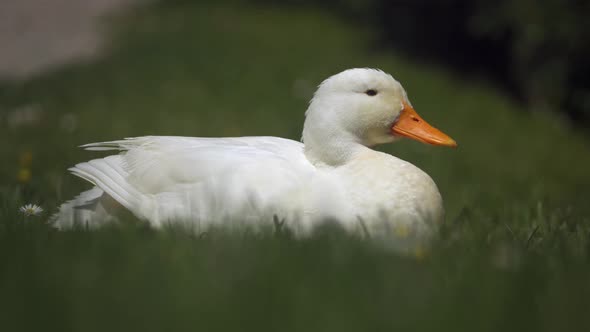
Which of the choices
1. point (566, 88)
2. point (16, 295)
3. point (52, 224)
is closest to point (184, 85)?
point (566, 88)

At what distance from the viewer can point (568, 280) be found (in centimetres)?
215

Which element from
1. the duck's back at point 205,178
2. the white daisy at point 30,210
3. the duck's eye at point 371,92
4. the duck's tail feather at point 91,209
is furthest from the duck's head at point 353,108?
the white daisy at point 30,210

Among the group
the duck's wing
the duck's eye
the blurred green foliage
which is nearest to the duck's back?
the duck's wing

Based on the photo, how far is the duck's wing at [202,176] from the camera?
282 centimetres

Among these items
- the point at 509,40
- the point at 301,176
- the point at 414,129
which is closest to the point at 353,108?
the point at 414,129

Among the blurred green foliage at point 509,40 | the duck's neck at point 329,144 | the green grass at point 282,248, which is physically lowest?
the green grass at point 282,248

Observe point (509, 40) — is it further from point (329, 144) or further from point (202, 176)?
point (202, 176)

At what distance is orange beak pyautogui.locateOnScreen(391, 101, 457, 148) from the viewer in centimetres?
320

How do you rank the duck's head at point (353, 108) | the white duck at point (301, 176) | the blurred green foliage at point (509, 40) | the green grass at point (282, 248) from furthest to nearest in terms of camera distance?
the blurred green foliage at point (509, 40) → the duck's head at point (353, 108) → the white duck at point (301, 176) → the green grass at point (282, 248)

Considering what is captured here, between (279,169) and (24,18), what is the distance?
481 inches

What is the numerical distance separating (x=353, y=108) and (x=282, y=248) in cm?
97

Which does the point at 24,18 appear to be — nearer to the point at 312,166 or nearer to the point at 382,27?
the point at 382,27

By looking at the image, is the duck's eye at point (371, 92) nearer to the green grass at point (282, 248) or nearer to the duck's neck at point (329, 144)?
the duck's neck at point (329, 144)

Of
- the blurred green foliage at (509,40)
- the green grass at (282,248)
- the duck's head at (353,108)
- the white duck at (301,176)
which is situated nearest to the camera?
the green grass at (282,248)
